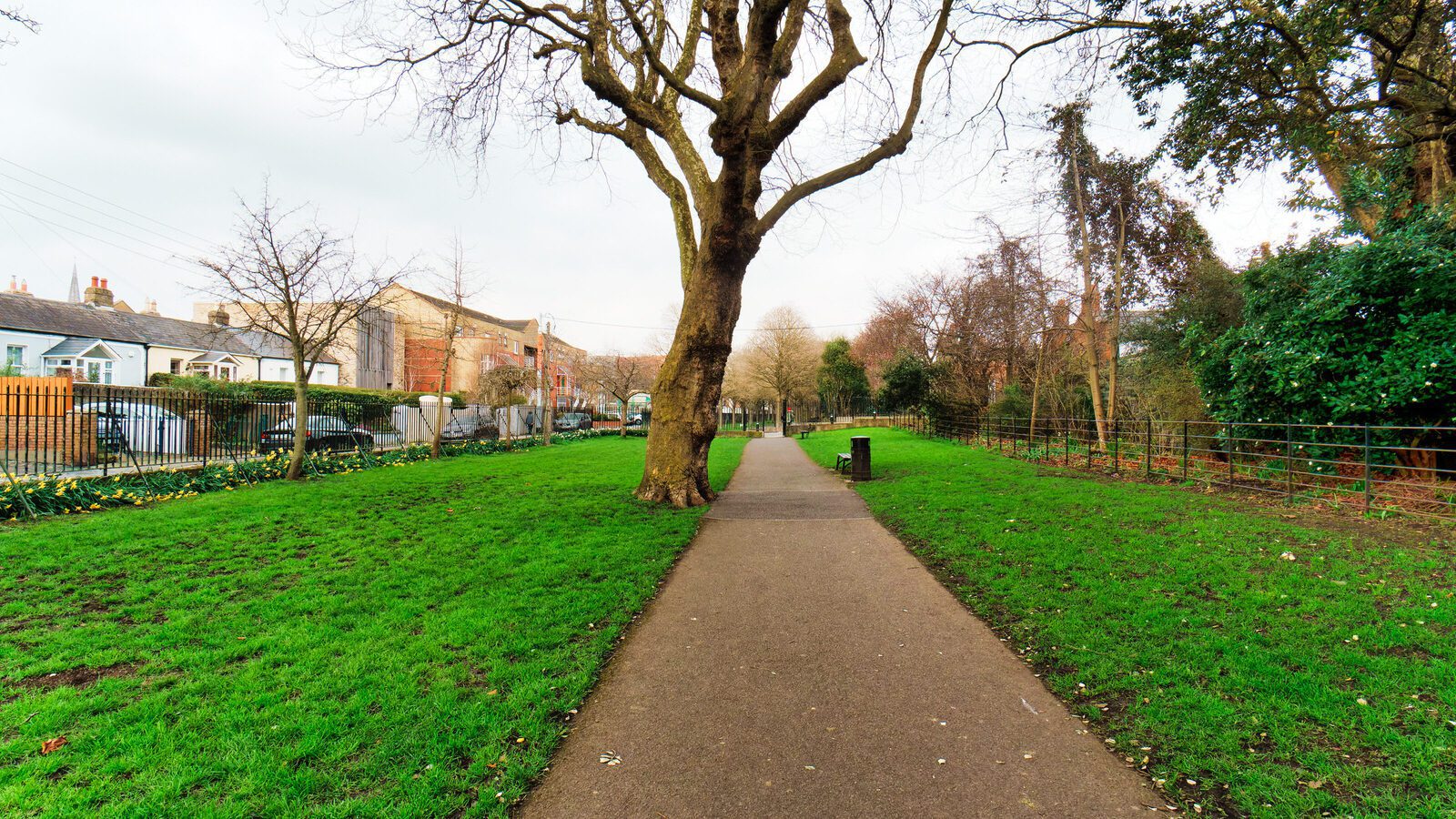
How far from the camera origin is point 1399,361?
8.56 metres

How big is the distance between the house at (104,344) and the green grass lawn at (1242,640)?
2755 cm

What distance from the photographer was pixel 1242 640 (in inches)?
153

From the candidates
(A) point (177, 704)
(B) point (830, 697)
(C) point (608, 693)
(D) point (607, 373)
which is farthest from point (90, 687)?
(D) point (607, 373)

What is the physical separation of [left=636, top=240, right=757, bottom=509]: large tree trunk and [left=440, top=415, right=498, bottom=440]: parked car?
51.4 feet

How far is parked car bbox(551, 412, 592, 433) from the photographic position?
38.4 m

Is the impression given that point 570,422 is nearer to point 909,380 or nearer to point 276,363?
point 276,363

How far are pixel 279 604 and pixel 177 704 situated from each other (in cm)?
165

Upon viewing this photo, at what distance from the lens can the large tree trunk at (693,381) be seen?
9.30m

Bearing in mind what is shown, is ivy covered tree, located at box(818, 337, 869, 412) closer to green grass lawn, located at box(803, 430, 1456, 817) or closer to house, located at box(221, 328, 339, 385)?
house, located at box(221, 328, 339, 385)

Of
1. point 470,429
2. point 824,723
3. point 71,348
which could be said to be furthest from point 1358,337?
point 71,348

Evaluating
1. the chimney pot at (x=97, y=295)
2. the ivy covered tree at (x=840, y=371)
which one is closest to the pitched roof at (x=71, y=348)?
the chimney pot at (x=97, y=295)

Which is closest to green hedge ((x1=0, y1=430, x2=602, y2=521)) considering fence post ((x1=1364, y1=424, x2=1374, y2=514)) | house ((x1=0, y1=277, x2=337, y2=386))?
house ((x1=0, y1=277, x2=337, y2=386))

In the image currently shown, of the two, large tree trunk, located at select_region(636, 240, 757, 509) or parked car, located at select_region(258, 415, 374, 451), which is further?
parked car, located at select_region(258, 415, 374, 451)

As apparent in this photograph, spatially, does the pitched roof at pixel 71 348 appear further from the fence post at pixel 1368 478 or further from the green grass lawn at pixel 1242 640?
the fence post at pixel 1368 478
